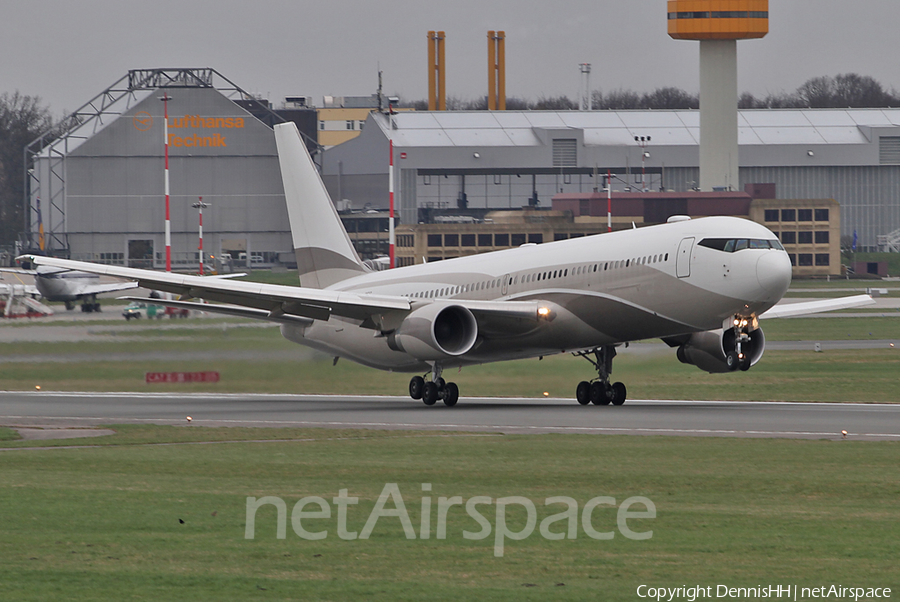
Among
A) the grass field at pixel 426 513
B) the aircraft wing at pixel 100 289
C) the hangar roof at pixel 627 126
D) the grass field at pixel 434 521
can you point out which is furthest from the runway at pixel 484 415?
the hangar roof at pixel 627 126

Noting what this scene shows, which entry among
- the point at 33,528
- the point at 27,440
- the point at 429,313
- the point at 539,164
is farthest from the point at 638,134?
the point at 33,528

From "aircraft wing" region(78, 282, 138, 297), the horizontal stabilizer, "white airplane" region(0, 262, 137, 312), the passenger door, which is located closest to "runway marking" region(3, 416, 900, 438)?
the passenger door

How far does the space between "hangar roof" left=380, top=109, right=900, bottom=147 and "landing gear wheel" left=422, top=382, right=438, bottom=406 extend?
107m

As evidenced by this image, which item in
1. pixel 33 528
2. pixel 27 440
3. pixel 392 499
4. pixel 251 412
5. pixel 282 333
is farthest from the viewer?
pixel 282 333

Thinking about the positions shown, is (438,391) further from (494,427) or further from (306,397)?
(494,427)

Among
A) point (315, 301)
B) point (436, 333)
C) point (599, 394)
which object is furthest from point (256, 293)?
point (599, 394)

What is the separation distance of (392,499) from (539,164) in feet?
424

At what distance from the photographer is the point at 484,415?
109ft

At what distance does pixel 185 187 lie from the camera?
5039 inches

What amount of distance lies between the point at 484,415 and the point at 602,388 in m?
5.23

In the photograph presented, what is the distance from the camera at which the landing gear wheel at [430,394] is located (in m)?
37.2

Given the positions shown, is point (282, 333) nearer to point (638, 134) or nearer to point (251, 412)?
point (251, 412)

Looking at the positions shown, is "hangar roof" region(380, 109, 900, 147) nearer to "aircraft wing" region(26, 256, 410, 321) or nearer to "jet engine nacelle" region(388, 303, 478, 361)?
"aircraft wing" region(26, 256, 410, 321)

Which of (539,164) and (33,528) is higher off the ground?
(539,164)
